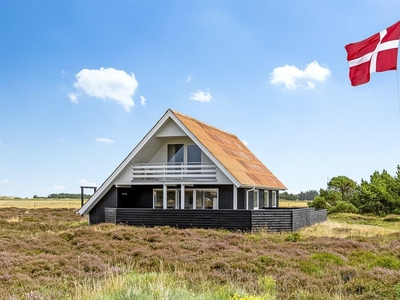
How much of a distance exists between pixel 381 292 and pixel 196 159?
56.1 ft

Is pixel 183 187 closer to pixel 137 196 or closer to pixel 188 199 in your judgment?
→ pixel 188 199

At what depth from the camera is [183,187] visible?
82.6ft

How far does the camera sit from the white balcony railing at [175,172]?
24984 millimetres

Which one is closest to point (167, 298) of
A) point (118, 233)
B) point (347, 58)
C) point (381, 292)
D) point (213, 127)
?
point (381, 292)

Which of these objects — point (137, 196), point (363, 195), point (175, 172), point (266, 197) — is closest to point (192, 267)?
point (175, 172)

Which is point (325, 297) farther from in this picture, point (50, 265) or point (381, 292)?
point (50, 265)

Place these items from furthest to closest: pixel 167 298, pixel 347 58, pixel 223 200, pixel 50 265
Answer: pixel 223 200 < pixel 347 58 < pixel 50 265 < pixel 167 298

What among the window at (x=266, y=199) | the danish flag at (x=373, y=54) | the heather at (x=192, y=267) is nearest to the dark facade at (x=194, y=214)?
the heather at (x=192, y=267)

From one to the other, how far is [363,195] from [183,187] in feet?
90.3

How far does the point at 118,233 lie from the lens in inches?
774

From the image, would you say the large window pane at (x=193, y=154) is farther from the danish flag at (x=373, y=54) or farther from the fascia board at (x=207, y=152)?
the danish flag at (x=373, y=54)

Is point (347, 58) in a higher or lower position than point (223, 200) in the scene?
higher

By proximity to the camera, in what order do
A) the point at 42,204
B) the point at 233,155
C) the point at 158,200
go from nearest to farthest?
the point at 158,200
the point at 233,155
the point at 42,204

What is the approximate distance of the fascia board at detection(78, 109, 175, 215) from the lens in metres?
25.5
